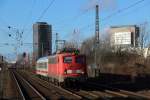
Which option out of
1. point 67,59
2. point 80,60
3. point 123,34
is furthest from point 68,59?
point 123,34

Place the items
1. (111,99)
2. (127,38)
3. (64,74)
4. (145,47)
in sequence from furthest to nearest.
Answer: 1. (127,38)
2. (145,47)
3. (64,74)
4. (111,99)

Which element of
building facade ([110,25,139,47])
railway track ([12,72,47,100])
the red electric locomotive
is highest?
building facade ([110,25,139,47])

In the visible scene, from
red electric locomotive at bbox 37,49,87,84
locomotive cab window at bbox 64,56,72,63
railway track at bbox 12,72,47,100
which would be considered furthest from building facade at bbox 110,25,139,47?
locomotive cab window at bbox 64,56,72,63

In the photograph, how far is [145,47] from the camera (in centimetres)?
9500

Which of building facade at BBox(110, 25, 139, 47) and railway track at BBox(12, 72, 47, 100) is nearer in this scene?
railway track at BBox(12, 72, 47, 100)

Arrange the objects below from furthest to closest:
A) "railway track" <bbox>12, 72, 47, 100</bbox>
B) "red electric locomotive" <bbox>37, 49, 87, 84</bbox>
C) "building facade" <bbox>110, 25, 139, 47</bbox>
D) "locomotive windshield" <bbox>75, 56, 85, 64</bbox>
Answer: "building facade" <bbox>110, 25, 139, 47</bbox>, "locomotive windshield" <bbox>75, 56, 85, 64</bbox>, "red electric locomotive" <bbox>37, 49, 87, 84</bbox>, "railway track" <bbox>12, 72, 47, 100</bbox>

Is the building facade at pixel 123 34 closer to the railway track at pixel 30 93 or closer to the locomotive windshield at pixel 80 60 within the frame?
the railway track at pixel 30 93

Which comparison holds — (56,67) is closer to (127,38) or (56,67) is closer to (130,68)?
(130,68)

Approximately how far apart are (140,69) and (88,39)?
54841 millimetres

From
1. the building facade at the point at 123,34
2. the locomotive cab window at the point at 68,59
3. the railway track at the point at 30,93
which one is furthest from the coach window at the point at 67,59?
the building facade at the point at 123,34

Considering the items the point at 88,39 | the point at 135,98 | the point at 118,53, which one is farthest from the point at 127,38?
the point at 135,98

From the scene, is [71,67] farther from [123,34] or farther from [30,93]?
[123,34]

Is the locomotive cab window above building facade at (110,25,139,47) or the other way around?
the other way around

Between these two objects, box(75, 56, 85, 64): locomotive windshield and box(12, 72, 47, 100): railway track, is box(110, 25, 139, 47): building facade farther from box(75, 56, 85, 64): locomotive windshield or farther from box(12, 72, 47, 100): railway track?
box(75, 56, 85, 64): locomotive windshield
